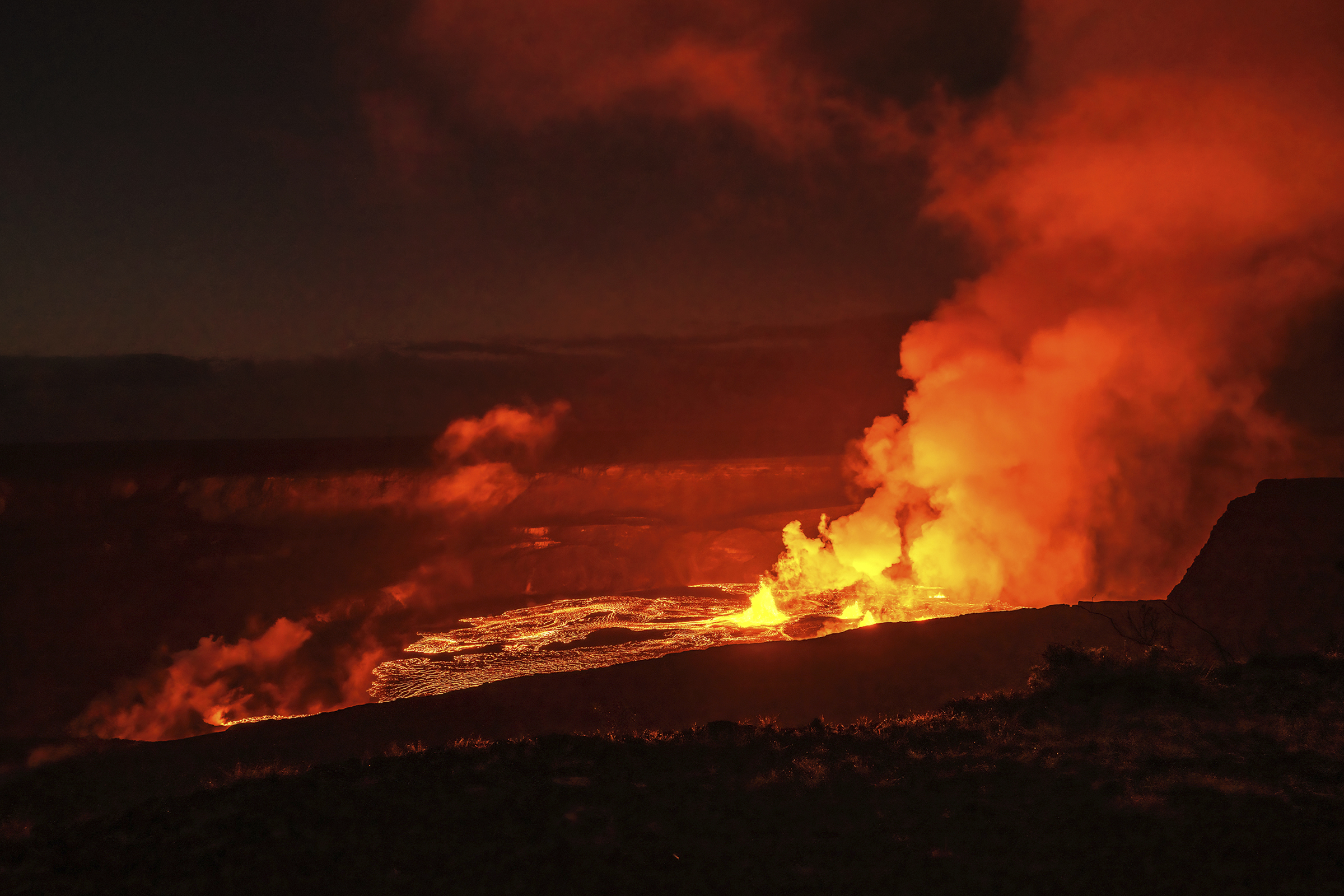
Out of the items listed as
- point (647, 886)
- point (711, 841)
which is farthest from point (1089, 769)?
point (647, 886)

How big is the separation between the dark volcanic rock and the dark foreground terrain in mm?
3768

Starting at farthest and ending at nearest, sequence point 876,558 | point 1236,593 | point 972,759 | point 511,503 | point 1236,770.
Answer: point 511,503
point 876,558
point 1236,593
point 972,759
point 1236,770

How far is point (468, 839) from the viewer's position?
6.18 metres

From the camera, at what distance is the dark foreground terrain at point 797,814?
215 inches

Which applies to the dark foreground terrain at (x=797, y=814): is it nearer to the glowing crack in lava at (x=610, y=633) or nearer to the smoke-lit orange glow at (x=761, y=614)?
the glowing crack in lava at (x=610, y=633)

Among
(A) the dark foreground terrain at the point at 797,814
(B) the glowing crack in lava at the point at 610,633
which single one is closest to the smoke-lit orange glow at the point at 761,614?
(B) the glowing crack in lava at the point at 610,633

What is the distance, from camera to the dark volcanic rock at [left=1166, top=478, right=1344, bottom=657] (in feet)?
41.4

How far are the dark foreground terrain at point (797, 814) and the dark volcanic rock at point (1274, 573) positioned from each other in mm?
3768

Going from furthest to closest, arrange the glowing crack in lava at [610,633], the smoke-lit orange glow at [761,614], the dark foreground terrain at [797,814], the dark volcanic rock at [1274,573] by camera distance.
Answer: the smoke-lit orange glow at [761,614], the glowing crack in lava at [610,633], the dark volcanic rock at [1274,573], the dark foreground terrain at [797,814]

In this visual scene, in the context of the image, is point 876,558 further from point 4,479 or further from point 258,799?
point 4,479

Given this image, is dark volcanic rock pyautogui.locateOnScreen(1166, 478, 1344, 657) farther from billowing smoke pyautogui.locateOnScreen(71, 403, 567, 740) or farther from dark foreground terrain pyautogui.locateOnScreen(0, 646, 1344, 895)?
billowing smoke pyautogui.locateOnScreen(71, 403, 567, 740)

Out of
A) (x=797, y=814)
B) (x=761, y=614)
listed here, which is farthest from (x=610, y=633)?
(x=797, y=814)

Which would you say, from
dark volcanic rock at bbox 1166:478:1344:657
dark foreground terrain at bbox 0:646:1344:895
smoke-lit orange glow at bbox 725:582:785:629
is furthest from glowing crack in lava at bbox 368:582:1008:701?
dark foreground terrain at bbox 0:646:1344:895

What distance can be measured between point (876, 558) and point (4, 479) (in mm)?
48584
